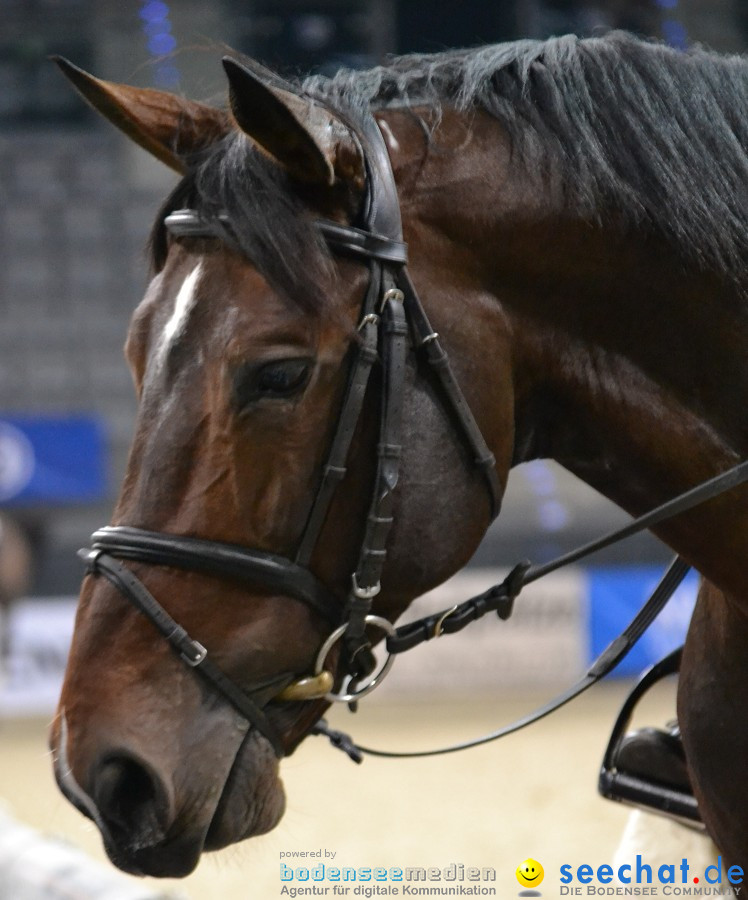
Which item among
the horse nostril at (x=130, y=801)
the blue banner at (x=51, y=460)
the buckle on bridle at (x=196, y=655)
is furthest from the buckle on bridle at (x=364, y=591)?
the blue banner at (x=51, y=460)

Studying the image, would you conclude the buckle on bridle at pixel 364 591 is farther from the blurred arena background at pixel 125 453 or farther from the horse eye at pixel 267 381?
the blurred arena background at pixel 125 453

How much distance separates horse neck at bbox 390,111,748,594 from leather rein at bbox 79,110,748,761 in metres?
0.07

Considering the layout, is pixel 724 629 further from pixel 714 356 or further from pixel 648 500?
pixel 714 356

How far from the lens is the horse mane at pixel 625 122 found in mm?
1441

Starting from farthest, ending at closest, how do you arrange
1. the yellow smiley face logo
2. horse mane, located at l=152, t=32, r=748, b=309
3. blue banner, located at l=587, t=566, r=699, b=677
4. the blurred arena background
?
blue banner, located at l=587, t=566, r=699, b=677 < the blurred arena background < the yellow smiley face logo < horse mane, located at l=152, t=32, r=748, b=309

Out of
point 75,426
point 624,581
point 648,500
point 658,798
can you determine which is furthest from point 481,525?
point 75,426

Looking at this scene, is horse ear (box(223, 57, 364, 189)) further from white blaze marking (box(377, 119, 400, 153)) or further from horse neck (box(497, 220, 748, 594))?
horse neck (box(497, 220, 748, 594))

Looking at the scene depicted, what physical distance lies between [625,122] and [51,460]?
315 inches

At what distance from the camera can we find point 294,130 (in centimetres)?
129

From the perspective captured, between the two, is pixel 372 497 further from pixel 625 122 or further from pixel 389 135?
pixel 625 122

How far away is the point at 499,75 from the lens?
1.52 metres

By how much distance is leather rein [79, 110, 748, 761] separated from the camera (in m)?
1.30

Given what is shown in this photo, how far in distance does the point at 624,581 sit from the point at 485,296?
21.6ft

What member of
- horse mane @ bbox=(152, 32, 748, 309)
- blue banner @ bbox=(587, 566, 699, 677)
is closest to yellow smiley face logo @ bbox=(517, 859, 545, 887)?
horse mane @ bbox=(152, 32, 748, 309)
